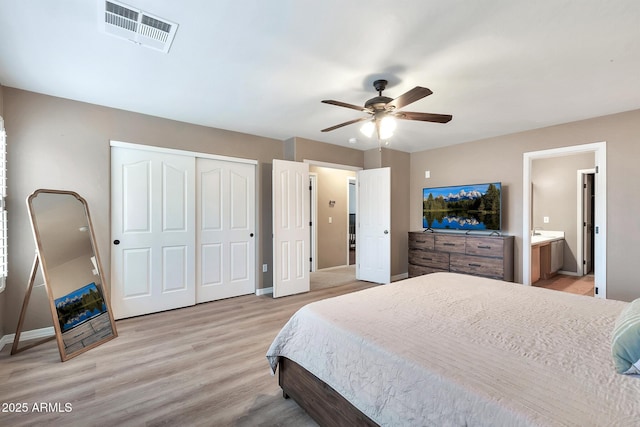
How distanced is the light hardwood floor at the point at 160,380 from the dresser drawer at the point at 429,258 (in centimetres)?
275

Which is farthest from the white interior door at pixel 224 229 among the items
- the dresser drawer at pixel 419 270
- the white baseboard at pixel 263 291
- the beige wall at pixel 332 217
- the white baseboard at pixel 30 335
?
the dresser drawer at pixel 419 270

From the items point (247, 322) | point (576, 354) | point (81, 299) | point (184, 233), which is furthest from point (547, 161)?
point (81, 299)

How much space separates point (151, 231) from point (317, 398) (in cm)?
288

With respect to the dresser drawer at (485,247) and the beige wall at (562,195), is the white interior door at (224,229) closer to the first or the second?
the dresser drawer at (485,247)

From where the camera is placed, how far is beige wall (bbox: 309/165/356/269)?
632 centimetres

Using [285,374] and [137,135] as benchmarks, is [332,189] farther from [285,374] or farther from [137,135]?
[285,374]

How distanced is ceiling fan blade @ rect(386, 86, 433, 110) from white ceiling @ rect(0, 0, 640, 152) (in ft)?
0.89

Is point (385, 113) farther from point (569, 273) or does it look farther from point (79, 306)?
point (569, 273)

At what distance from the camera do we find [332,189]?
653 cm

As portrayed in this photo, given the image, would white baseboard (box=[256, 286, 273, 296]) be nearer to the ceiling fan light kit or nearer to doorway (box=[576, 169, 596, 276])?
the ceiling fan light kit

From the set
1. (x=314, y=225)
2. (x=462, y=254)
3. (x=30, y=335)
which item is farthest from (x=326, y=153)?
(x=30, y=335)

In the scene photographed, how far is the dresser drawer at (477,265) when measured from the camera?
4.05m

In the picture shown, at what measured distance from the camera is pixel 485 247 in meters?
4.18

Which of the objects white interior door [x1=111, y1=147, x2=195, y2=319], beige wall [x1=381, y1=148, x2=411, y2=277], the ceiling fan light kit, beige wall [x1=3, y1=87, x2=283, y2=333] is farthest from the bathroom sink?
beige wall [x1=3, y1=87, x2=283, y2=333]
